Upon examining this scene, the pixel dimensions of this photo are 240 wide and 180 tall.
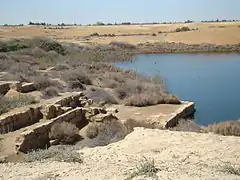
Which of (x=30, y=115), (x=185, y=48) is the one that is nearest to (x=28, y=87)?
(x=30, y=115)

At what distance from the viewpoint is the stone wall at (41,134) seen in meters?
9.82

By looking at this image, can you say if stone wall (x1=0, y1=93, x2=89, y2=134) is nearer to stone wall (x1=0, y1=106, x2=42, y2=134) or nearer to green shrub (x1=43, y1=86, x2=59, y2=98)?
stone wall (x1=0, y1=106, x2=42, y2=134)

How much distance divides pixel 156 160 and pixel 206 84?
17.3 meters

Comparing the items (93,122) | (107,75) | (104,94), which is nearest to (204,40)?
(107,75)

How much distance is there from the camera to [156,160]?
654 centimetres

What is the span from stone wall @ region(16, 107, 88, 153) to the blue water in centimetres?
532

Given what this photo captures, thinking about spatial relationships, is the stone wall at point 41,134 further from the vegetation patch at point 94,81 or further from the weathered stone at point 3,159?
the vegetation patch at point 94,81

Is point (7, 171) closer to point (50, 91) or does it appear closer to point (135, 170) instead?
point (135, 170)

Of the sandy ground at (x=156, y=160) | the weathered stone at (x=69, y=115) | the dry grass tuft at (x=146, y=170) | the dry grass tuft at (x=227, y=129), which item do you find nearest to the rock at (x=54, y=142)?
the weathered stone at (x=69, y=115)

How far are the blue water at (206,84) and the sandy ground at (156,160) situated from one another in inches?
290

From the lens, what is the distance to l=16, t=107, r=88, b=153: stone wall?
9.82 metres

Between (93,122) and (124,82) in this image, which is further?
(124,82)

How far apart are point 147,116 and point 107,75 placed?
9.28 meters

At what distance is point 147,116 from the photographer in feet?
47.0
